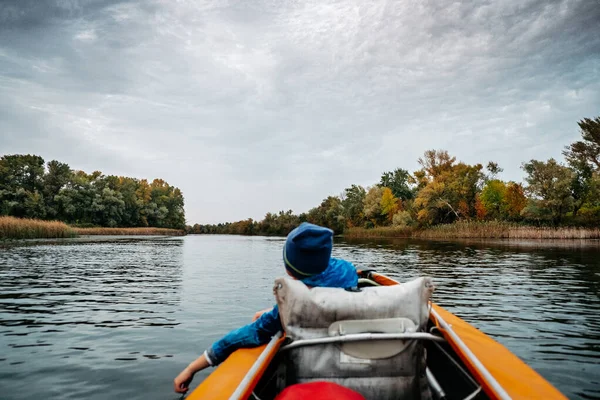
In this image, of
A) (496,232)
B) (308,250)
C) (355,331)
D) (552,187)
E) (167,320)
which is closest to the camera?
(355,331)

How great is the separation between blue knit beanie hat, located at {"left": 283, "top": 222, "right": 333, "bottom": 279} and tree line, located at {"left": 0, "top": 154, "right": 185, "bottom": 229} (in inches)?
2862

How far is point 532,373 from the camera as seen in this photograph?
250 centimetres

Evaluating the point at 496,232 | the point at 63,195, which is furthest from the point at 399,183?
the point at 63,195

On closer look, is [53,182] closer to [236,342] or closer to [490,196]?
[490,196]

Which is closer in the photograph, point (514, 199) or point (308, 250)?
point (308, 250)

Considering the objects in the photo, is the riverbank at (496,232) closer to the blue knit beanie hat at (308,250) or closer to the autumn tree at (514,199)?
the autumn tree at (514,199)

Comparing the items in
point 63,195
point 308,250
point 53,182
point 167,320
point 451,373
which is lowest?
point 167,320

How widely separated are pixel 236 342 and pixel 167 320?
4.60 m

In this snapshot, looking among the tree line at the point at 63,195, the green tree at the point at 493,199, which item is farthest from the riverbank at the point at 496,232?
the tree line at the point at 63,195

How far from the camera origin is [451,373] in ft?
9.71

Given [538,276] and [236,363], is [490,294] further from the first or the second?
[236,363]

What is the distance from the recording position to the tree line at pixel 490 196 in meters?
42.8

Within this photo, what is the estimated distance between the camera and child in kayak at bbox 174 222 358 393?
2.51 metres

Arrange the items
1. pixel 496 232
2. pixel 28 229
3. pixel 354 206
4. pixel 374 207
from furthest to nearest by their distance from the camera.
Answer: pixel 354 206, pixel 374 207, pixel 496 232, pixel 28 229
